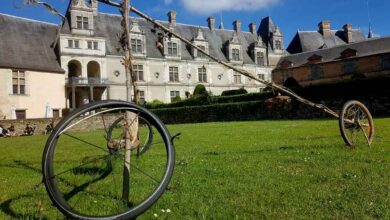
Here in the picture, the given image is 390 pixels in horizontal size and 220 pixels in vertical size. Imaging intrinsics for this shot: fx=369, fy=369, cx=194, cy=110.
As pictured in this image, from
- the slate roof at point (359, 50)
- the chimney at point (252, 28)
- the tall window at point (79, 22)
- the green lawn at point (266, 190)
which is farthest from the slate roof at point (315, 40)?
the green lawn at point (266, 190)

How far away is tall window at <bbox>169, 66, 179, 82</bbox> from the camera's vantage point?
151 ft

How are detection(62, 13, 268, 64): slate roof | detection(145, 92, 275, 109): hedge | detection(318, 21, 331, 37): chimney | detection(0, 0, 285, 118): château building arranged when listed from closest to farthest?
detection(145, 92, 275, 109): hedge < detection(0, 0, 285, 118): château building < detection(62, 13, 268, 64): slate roof < detection(318, 21, 331, 37): chimney

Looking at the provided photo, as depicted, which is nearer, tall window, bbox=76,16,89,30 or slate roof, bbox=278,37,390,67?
slate roof, bbox=278,37,390,67

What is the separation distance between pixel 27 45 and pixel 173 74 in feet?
55.7

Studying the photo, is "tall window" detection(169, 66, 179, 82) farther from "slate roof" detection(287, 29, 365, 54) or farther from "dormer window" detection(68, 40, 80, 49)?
"slate roof" detection(287, 29, 365, 54)

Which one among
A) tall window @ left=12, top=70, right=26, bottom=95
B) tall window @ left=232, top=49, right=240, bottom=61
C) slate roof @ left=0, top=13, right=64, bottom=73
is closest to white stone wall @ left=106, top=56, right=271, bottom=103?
tall window @ left=232, top=49, right=240, bottom=61

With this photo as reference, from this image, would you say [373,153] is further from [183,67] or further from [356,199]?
[183,67]

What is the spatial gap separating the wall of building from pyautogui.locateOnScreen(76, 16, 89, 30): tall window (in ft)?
18.8

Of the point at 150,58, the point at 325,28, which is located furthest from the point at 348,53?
the point at 150,58

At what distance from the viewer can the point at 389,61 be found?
117 feet

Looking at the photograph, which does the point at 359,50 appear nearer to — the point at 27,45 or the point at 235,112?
the point at 235,112

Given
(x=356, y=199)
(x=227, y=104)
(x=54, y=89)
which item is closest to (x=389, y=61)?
(x=227, y=104)

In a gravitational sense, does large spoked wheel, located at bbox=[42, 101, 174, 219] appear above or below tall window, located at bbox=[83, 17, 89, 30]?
below

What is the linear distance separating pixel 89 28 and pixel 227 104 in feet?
67.0
